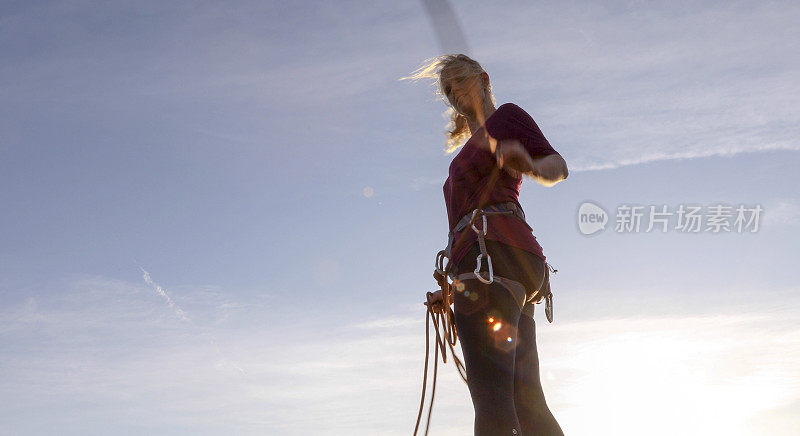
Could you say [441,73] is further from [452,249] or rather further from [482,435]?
[482,435]

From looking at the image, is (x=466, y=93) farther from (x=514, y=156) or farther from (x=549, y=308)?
(x=549, y=308)

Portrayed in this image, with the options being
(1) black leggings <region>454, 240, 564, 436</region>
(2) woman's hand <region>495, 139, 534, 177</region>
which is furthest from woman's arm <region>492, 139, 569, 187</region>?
(1) black leggings <region>454, 240, 564, 436</region>

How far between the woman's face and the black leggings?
3.10 feet

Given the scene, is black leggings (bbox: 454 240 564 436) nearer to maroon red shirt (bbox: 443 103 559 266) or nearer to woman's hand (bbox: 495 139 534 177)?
maroon red shirt (bbox: 443 103 559 266)

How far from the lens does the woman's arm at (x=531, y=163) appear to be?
434 cm

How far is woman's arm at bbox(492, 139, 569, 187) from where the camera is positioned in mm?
4344

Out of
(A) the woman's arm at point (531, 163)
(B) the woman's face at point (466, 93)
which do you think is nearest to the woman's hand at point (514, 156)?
(A) the woman's arm at point (531, 163)

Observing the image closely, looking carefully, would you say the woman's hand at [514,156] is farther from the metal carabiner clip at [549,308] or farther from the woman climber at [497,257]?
the metal carabiner clip at [549,308]

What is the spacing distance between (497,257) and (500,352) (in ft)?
1.77

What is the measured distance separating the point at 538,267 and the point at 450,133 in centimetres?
130

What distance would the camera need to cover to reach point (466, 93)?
4926mm

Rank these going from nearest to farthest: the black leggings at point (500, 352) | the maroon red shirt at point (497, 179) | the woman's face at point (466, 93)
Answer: the black leggings at point (500, 352) → the maroon red shirt at point (497, 179) → the woman's face at point (466, 93)

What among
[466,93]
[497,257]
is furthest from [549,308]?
[466,93]

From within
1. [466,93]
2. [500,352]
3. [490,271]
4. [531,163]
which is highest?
[466,93]
